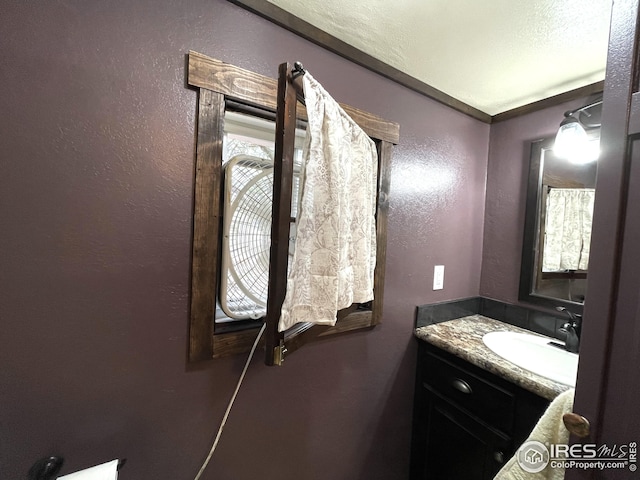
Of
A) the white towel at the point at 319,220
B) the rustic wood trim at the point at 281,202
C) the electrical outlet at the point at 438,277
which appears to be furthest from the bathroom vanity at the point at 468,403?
the rustic wood trim at the point at 281,202

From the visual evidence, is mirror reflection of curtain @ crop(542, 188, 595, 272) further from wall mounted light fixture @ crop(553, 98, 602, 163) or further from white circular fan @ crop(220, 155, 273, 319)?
white circular fan @ crop(220, 155, 273, 319)

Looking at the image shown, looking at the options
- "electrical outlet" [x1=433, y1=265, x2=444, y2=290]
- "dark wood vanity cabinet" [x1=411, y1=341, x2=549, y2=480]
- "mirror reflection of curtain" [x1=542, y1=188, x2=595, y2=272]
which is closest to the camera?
"dark wood vanity cabinet" [x1=411, y1=341, x2=549, y2=480]

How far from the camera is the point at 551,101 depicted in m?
1.41

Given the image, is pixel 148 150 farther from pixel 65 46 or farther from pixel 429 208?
pixel 429 208

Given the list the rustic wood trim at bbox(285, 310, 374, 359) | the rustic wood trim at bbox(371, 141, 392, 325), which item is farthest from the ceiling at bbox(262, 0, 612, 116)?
the rustic wood trim at bbox(285, 310, 374, 359)

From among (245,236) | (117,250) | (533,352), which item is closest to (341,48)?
(245,236)

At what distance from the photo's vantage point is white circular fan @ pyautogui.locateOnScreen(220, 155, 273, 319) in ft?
2.91

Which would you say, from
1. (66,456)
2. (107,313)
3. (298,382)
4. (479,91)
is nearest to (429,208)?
(479,91)

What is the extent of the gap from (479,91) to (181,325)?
1706mm

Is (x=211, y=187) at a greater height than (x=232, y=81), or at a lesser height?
lesser

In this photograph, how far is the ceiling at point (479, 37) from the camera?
0.91 metres

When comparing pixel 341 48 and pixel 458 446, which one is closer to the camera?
pixel 341 48

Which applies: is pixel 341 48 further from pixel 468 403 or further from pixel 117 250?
pixel 468 403

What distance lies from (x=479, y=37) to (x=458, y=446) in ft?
5.58
